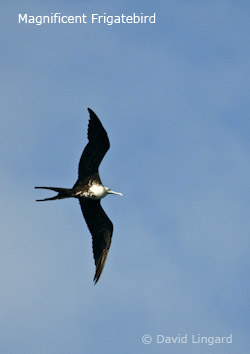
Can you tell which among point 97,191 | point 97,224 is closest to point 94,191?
point 97,191

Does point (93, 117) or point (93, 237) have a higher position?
point (93, 117)

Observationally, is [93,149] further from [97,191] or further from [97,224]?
[97,224]

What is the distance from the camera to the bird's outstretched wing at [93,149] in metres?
17.1

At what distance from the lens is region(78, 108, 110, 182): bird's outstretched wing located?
56.2 feet

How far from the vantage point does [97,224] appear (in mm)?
18531

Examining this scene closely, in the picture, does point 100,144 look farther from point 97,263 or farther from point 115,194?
point 97,263

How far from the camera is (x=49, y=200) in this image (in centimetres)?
1647

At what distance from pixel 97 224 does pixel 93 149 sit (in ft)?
7.69

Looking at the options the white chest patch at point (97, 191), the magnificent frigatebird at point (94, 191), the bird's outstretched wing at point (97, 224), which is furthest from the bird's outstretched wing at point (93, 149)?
the bird's outstretched wing at point (97, 224)

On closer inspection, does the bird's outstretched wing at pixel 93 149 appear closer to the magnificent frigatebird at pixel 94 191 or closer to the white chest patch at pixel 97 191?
the magnificent frigatebird at pixel 94 191

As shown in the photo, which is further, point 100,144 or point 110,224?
point 110,224

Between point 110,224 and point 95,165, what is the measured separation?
6.18 feet

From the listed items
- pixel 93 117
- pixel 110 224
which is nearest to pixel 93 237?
pixel 110 224

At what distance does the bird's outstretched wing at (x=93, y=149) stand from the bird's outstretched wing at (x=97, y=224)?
102cm
